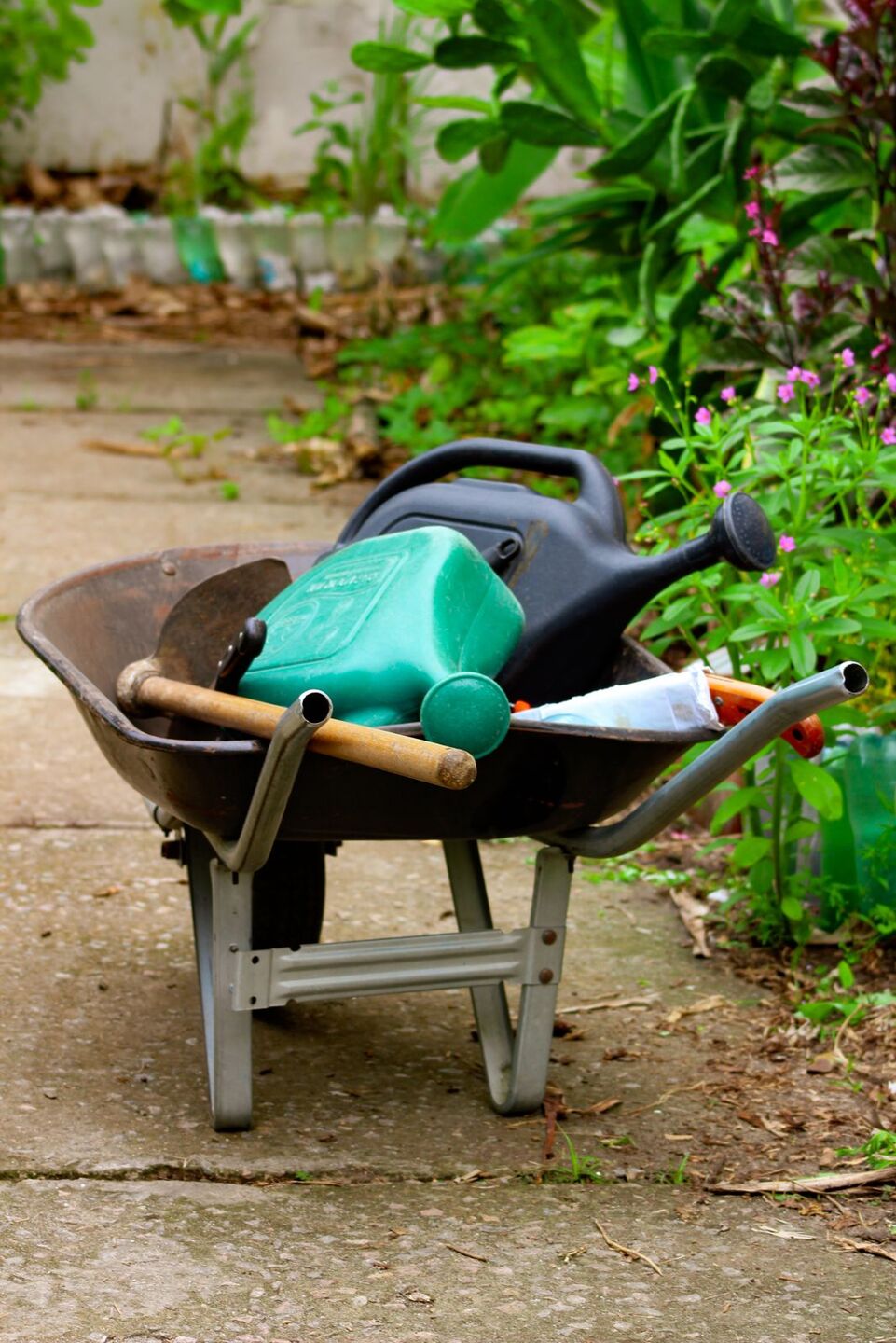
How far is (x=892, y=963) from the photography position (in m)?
2.55

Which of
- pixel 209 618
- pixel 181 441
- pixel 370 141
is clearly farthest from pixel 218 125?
pixel 209 618

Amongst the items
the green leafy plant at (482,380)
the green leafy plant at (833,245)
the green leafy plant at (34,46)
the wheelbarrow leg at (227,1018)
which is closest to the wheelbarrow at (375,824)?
the wheelbarrow leg at (227,1018)

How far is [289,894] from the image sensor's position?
232cm

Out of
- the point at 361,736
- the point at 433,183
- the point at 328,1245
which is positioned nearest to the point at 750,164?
the point at 361,736

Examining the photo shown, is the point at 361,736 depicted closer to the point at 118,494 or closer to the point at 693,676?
the point at 693,676

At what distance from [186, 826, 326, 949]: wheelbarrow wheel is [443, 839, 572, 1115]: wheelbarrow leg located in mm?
290

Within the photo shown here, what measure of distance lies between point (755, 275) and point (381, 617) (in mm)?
1979

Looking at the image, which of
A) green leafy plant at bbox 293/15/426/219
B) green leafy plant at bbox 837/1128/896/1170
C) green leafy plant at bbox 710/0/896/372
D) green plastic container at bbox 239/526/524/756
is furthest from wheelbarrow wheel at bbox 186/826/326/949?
green leafy plant at bbox 293/15/426/219

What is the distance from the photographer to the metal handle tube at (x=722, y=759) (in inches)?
66.6

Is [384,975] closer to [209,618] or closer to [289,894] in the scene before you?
[289,894]

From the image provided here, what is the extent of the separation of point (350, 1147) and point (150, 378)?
4947 millimetres

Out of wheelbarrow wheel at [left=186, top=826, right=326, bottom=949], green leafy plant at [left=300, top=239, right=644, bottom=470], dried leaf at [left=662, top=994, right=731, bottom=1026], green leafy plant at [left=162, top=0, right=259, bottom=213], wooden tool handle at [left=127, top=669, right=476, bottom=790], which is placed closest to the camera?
wooden tool handle at [left=127, top=669, right=476, bottom=790]

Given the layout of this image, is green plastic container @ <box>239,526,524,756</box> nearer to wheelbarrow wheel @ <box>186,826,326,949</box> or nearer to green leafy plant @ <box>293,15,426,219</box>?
wheelbarrow wheel @ <box>186,826,326,949</box>

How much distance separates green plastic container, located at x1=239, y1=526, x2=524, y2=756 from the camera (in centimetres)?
189
